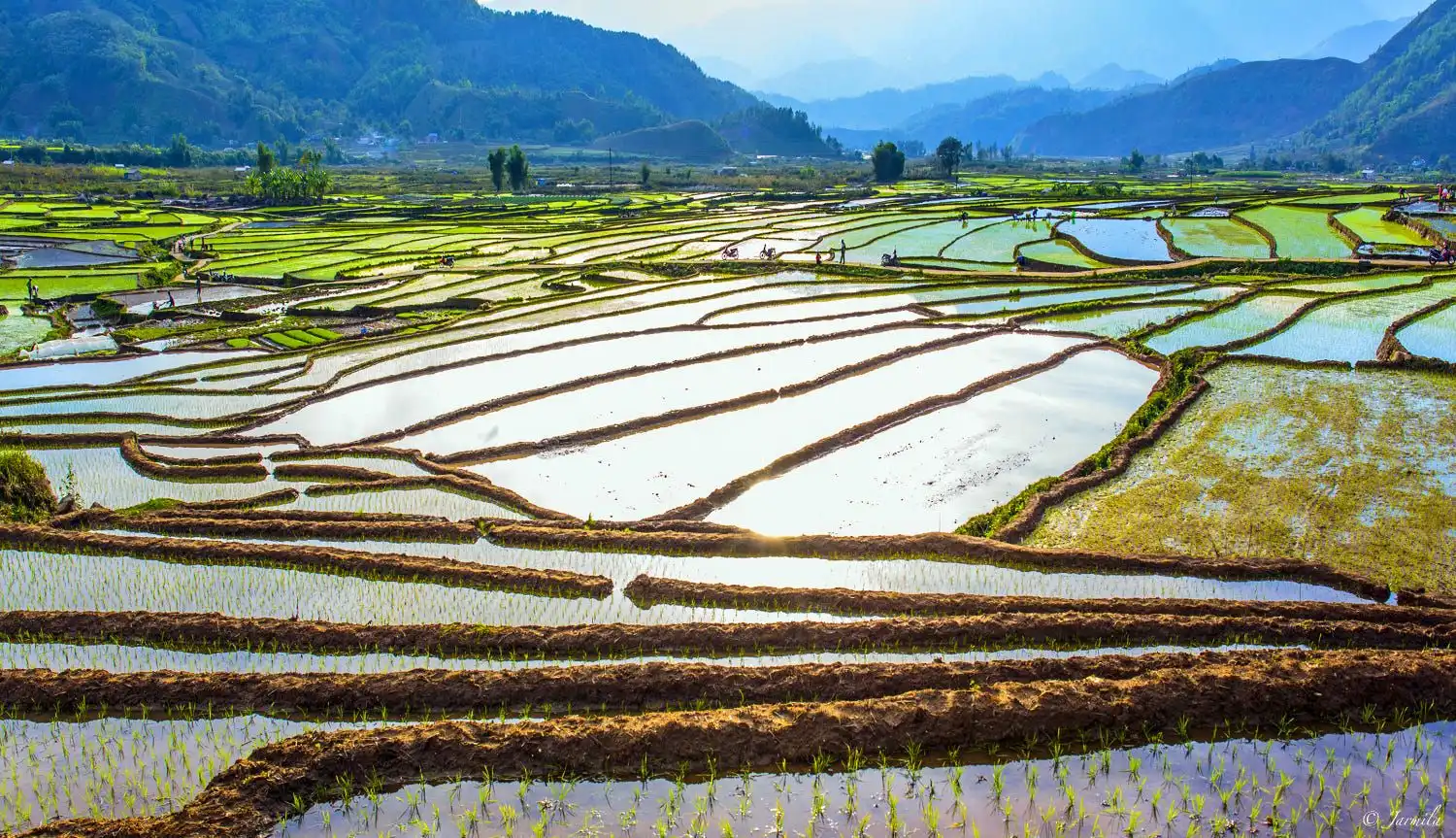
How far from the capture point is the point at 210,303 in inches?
1071

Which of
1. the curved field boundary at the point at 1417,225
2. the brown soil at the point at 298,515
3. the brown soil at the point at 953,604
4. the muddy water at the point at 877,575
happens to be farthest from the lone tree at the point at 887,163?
the brown soil at the point at 953,604

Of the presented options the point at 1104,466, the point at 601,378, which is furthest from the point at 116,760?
the point at 1104,466

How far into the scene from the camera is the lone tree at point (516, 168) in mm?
71250

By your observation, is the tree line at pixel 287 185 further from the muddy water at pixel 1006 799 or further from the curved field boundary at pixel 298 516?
the muddy water at pixel 1006 799

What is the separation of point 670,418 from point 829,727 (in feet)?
29.0

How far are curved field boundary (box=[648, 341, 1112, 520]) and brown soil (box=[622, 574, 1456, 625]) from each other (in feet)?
6.36

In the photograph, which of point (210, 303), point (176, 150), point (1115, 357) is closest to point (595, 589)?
point (1115, 357)

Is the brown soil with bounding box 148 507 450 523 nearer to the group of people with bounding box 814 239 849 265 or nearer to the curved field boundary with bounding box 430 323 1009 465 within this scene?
the curved field boundary with bounding box 430 323 1009 465

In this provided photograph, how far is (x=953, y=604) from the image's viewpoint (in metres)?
8.60

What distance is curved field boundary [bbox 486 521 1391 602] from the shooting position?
8.99 metres

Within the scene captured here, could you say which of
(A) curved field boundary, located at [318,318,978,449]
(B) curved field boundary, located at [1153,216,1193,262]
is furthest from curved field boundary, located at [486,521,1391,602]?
(B) curved field boundary, located at [1153,216,1193,262]

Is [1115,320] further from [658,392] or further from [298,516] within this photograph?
[298,516]

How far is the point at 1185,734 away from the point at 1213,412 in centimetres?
900

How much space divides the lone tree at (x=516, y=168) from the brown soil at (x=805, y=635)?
68.2 metres
